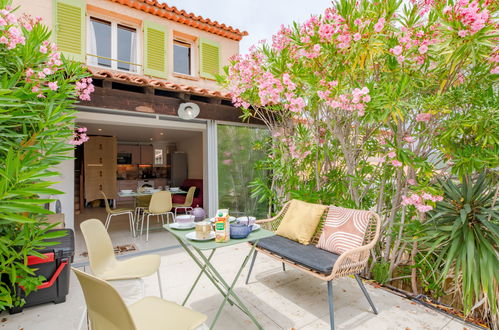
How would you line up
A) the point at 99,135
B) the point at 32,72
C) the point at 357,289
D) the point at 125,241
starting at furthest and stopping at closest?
the point at 99,135 → the point at 125,241 → the point at 357,289 → the point at 32,72

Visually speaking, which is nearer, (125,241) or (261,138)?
(125,241)

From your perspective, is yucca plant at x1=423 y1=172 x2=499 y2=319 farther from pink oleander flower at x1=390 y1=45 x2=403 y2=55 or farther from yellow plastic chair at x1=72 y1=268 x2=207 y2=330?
yellow plastic chair at x1=72 y1=268 x2=207 y2=330

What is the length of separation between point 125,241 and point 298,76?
4.29 metres

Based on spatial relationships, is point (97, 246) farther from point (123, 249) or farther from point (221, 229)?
point (123, 249)

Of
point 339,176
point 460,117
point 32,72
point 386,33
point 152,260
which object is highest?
point 386,33

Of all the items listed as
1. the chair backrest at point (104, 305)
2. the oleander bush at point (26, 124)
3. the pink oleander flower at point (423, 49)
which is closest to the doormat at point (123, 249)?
the oleander bush at point (26, 124)

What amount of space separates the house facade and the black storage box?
1.62 meters

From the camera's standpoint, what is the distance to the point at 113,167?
951 cm

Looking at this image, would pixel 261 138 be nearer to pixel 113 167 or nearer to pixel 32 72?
pixel 32 72

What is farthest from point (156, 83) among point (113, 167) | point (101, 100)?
point (113, 167)

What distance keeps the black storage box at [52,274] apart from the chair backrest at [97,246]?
64cm

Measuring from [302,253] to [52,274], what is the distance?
2.59 meters

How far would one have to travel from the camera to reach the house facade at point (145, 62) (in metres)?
3.99

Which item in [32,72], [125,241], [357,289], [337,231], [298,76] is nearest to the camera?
[32,72]
